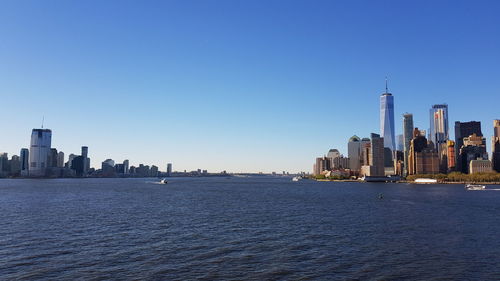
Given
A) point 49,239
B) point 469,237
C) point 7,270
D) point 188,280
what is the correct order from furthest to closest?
point 469,237 < point 49,239 < point 7,270 < point 188,280

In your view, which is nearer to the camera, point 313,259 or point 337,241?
point 313,259

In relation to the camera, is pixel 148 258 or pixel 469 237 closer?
pixel 148 258

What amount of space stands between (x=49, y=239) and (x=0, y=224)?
20878 mm

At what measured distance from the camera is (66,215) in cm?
7888

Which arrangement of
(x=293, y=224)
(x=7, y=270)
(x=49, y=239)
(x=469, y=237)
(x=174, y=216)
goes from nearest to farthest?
(x=7, y=270) < (x=49, y=239) < (x=469, y=237) < (x=293, y=224) < (x=174, y=216)

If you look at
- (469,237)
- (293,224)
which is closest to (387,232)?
(469,237)

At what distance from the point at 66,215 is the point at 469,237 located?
75.8 metres

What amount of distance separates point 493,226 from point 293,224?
124 feet

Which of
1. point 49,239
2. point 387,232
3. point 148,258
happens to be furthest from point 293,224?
point 49,239

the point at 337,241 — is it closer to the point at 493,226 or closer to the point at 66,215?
the point at 493,226

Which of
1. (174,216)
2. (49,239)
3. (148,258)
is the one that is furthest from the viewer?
(174,216)

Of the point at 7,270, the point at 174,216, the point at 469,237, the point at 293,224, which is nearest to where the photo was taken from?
the point at 7,270

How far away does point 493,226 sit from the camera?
69875 millimetres

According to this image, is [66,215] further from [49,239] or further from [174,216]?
[49,239]
